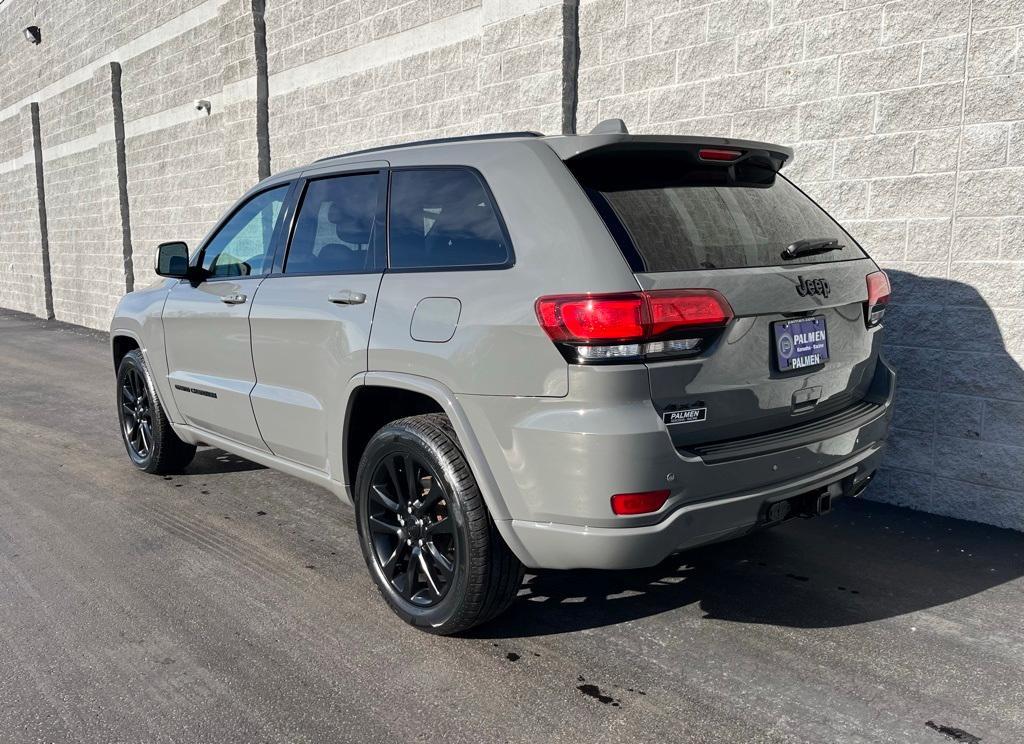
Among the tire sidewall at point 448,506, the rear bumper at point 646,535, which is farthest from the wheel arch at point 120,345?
the rear bumper at point 646,535

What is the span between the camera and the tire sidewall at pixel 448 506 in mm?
3119

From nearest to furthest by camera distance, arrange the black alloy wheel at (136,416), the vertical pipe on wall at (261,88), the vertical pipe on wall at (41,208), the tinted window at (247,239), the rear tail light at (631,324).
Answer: the rear tail light at (631,324) → the tinted window at (247,239) → the black alloy wheel at (136,416) → the vertical pipe on wall at (261,88) → the vertical pipe on wall at (41,208)

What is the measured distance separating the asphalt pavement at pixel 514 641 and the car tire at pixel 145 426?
2.11 ft

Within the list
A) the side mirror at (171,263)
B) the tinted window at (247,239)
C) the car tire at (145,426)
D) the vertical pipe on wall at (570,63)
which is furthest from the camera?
the vertical pipe on wall at (570,63)

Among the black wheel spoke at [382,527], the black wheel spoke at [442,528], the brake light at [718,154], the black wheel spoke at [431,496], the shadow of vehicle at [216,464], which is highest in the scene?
the brake light at [718,154]

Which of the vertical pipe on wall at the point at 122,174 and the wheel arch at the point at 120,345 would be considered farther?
the vertical pipe on wall at the point at 122,174

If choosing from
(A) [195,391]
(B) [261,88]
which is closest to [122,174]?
(B) [261,88]

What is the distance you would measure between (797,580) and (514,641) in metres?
1.41

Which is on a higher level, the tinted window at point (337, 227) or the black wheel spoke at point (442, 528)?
the tinted window at point (337, 227)

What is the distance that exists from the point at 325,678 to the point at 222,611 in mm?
785

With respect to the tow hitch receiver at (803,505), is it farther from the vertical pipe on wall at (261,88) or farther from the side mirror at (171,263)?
the vertical pipe on wall at (261,88)

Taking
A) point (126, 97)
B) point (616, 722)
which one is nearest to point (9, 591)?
point (616, 722)

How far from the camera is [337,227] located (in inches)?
156

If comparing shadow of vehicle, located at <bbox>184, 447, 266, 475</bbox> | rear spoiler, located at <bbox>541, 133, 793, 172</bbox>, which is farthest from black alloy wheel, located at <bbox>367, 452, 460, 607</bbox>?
shadow of vehicle, located at <bbox>184, 447, 266, 475</bbox>
